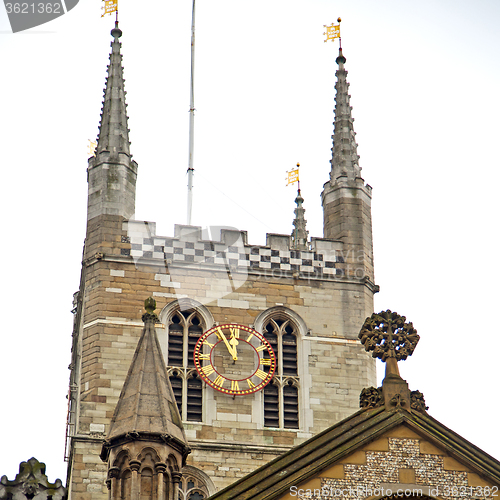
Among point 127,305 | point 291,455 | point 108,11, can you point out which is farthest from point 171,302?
point 291,455

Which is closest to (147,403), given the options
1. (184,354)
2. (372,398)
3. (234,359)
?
(372,398)

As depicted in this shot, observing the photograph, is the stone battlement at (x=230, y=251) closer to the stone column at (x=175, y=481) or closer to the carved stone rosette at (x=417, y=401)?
the carved stone rosette at (x=417, y=401)

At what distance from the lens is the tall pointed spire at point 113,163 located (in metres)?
39.6

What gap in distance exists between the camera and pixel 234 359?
38.0 meters

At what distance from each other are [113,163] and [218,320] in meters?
5.05

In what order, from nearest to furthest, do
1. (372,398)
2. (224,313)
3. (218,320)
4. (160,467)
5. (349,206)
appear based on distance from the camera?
(160,467)
(372,398)
(218,320)
(224,313)
(349,206)

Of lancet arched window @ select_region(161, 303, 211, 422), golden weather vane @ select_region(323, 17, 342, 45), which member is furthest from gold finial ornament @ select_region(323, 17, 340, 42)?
lancet arched window @ select_region(161, 303, 211, 422)

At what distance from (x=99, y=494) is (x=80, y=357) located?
13.9 feet

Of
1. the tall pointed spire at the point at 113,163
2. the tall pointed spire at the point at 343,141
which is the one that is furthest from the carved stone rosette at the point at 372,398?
the tall pointed spire at the point at 343,141

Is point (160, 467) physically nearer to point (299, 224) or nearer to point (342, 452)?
point (342, 452)

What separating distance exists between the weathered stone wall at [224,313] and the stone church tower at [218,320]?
3cm

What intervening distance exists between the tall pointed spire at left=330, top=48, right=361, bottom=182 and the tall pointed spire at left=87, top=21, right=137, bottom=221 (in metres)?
5.60

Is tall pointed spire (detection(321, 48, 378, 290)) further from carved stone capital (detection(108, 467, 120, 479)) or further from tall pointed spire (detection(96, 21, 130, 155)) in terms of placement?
carved stone capital (detection(108, 467, 120, 479))

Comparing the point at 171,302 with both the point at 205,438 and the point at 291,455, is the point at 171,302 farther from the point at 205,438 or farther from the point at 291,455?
the point at 291,455
